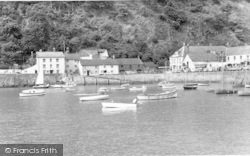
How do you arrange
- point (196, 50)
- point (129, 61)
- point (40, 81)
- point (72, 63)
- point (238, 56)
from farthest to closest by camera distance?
point (196, 50)
point (129, 61)
point (72, 63)
point (238, 56)
point (40, 81)

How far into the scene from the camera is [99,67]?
7075 cm

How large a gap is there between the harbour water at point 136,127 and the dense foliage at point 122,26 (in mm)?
40686

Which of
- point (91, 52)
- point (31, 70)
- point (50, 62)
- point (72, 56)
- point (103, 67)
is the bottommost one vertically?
point (31, 70)

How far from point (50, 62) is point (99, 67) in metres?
8.59

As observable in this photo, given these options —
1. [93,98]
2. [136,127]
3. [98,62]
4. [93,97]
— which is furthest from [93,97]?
[98,62]

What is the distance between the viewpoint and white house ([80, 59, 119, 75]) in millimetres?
69875

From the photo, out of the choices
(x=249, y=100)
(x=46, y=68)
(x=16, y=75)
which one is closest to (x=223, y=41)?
(x=46, y=68)

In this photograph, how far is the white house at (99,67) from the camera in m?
69.9

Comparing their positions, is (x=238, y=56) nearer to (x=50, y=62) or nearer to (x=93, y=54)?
(x=93, y=54)

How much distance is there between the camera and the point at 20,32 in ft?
255

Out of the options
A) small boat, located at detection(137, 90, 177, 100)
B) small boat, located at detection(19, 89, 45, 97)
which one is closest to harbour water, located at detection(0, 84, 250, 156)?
small boat, located at detection(137, 90, 177, 100)

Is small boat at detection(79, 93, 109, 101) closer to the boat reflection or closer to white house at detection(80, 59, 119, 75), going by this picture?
the boat reflection

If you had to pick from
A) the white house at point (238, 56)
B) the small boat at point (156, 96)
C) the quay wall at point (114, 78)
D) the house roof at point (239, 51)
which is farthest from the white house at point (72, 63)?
the small boat at point (156, 96)

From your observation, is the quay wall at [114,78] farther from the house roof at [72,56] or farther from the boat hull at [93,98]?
the boat hull at [93,98]
